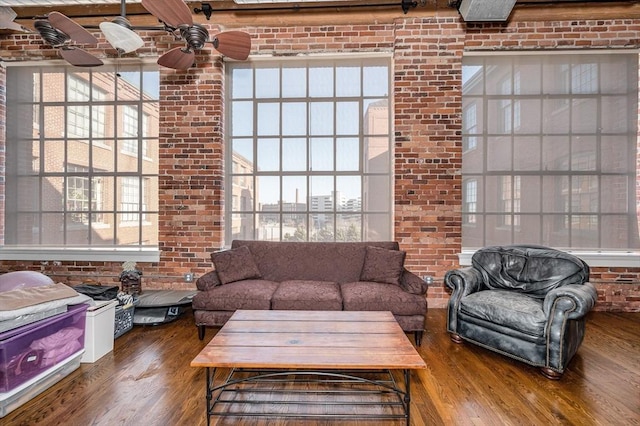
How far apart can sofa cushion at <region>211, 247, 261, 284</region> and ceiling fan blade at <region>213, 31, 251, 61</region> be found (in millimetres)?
1902

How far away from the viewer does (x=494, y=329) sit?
2.54 meters

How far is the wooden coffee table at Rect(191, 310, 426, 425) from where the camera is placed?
165 cm

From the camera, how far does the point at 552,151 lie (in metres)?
3.82

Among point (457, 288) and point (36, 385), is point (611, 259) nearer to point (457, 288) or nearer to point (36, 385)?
point (457, 288)

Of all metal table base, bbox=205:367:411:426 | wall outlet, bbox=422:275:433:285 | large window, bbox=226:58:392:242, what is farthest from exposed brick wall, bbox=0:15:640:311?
metal table base, bbox=205:367:411:426

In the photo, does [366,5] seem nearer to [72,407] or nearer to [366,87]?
[366,87]

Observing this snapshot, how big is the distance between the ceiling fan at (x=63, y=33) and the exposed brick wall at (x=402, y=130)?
4.32 feet

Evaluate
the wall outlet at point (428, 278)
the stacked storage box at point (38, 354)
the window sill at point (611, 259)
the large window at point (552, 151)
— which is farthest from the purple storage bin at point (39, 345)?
the window sill at point (611, 259)


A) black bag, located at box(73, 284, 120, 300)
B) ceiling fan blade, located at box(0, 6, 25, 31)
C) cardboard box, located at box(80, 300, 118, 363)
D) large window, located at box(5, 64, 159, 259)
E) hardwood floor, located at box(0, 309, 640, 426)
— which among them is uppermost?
ceiling fan blade, located at box(0, 6, 25, 31)

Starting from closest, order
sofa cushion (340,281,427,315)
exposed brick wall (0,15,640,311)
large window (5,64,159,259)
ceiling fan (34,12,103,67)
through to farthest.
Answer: ceiling fan (34,12,103,67), sofa cushion (340,281,427,315), exposed brick wall (0,15,640,311), large window (5,64,159,259)

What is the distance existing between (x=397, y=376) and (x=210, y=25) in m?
4.25

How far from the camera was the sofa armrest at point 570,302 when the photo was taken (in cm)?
223

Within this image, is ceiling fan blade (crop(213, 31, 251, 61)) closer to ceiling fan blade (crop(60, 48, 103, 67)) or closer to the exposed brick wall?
ceiling fan blade (crop(60, 48, 103, 67))

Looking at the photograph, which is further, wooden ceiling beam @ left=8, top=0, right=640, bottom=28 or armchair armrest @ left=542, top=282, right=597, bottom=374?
wooden ceiling beam @ left=8, top=0, right=640, bottom=28
